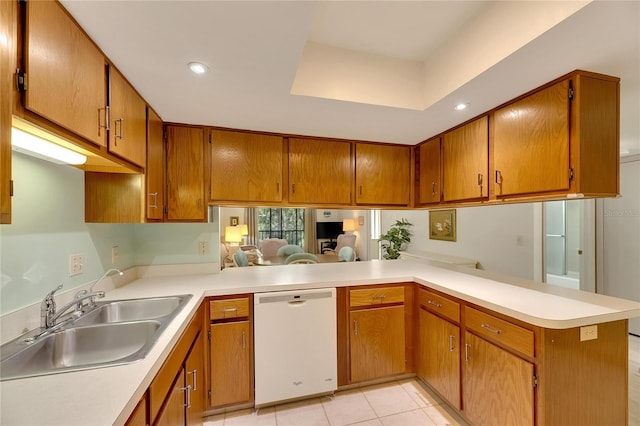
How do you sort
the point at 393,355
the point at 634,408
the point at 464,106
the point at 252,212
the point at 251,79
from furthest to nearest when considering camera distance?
the point at 252,212, the point at 393,355, the point at 634,408, the point at 464,106, the point at 251,79

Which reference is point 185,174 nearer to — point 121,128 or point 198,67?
point 121,128

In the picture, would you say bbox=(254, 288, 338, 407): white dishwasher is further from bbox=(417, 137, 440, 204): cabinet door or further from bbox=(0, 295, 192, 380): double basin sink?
bbox=(417, 137, 440, 204): cabinet door

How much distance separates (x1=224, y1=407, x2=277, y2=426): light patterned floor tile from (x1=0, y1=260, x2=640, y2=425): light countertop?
86cm

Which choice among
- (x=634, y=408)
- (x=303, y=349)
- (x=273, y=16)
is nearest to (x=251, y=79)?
(x=273, y=16)

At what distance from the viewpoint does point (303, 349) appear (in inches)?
77.5

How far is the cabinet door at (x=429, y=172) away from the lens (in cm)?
238

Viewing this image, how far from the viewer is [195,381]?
1511mm

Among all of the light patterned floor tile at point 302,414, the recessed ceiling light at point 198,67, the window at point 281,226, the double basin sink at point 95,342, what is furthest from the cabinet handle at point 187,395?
the window at point 281,226

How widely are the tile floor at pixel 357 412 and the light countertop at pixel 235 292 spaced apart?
0.85m

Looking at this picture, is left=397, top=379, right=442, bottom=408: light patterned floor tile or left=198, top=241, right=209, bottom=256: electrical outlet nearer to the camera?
left=397, top=379, right=442, bottom=408: light patterned floor tile

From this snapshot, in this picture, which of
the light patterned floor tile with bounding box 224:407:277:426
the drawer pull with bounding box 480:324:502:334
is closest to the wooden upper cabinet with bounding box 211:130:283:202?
the light patterned floor tile with bounding box 224:407:277:426

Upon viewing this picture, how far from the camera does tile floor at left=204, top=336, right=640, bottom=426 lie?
1818 millimetres

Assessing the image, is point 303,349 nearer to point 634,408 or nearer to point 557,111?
point 557,111

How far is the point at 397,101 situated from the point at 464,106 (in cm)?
44
